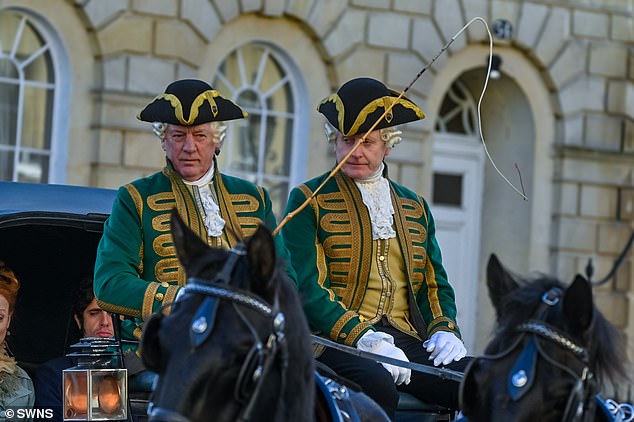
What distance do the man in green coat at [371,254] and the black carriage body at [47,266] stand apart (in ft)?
3.21

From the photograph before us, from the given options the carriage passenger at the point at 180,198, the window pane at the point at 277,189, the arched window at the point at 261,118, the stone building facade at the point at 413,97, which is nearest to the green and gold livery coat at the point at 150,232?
the carriage passenger at the point at 180,198

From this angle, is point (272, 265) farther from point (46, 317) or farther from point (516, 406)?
point (46, 317)

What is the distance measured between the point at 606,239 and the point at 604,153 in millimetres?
983

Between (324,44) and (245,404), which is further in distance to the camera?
(324,44)

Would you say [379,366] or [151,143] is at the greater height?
[151,143]

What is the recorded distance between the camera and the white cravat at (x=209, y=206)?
20.0 ft

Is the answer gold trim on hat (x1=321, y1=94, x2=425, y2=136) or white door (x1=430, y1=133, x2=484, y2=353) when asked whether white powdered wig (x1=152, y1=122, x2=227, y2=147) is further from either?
white door (x1=430, y1=133, x2=484, y2=353)

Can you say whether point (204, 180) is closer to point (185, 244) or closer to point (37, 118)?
point (185, 244)

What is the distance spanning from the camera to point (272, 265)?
14.9 feet

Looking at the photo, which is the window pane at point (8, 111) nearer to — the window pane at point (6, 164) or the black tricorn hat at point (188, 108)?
the window pane at point (6, 164)

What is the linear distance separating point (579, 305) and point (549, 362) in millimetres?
186

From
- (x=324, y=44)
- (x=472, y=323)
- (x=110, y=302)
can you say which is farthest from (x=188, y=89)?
(x=472, y=323)

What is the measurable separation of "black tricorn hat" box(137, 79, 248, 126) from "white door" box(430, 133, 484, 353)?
1178cm

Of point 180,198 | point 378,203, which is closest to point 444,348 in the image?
point 378,203
